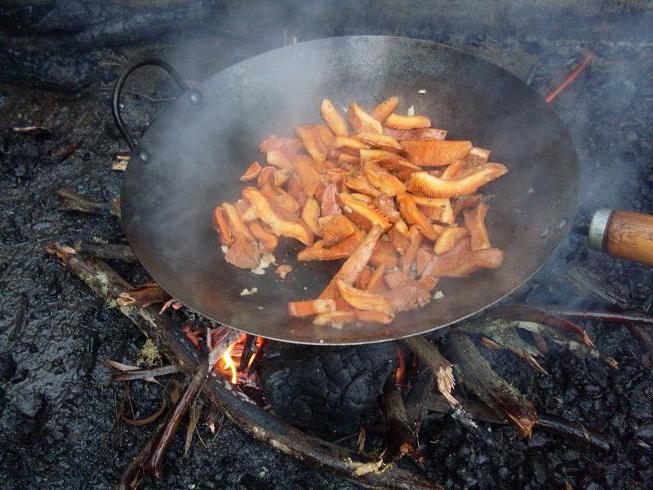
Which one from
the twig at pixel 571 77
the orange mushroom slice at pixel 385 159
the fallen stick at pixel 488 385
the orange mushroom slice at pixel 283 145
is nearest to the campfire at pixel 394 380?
the fallen stick at pixel 488 385

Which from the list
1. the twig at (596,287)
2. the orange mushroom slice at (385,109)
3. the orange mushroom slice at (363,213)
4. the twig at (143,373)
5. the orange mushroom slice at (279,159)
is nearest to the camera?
the orange mushroom slice at (363,213)

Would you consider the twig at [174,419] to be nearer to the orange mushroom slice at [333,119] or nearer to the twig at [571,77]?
the orange mushroom slice at [333,119]

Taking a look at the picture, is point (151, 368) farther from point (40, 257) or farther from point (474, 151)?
point (474, 151)

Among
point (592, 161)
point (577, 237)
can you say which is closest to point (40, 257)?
point (577, 237)

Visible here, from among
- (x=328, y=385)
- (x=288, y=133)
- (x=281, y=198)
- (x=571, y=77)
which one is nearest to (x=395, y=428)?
(x=328, y=385)

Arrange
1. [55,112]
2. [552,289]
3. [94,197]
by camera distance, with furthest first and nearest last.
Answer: [55,112] → [94,197] → [552,289]

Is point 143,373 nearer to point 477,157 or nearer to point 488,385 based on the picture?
point 488,385
